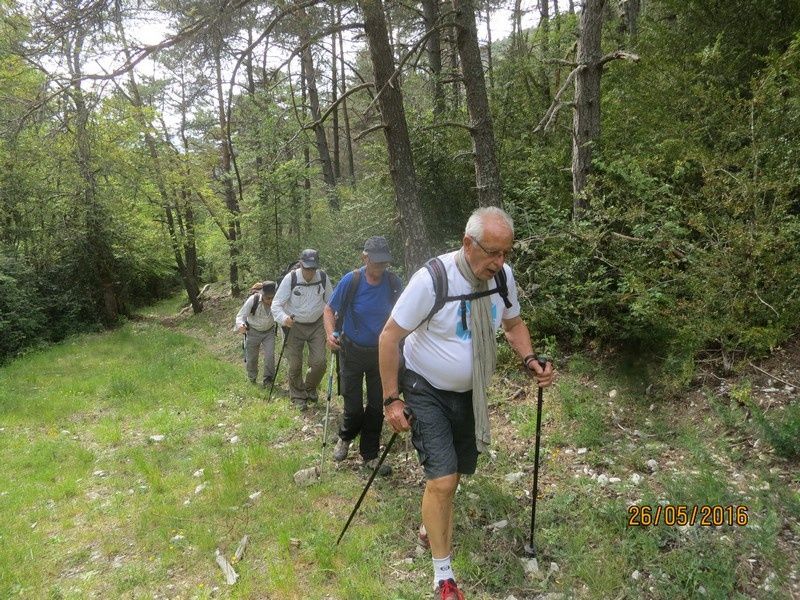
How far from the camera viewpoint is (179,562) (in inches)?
162

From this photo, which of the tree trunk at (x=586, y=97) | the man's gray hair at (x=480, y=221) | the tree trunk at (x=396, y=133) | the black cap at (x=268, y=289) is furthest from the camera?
the black cap at (x=268, y=289)

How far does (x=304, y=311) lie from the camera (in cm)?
712

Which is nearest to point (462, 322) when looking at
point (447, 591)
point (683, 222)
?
point (447, 591)

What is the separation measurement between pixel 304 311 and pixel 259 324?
1.99m

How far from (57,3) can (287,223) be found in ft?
25.7

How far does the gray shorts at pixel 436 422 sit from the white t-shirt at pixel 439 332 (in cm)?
7

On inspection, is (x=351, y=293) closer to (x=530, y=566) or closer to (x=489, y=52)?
(x=530, y=566)

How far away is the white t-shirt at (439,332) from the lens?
3.06m

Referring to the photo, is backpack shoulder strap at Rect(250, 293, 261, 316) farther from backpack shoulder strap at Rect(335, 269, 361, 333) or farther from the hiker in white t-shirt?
the hiker in white t-shirt

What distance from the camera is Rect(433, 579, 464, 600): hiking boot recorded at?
3.06 meters

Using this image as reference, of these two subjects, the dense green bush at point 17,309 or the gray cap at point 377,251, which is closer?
the gray cap at point 377,251

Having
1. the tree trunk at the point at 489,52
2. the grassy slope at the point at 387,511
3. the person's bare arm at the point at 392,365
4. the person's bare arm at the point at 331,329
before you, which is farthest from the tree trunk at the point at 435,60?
the person's bare arm at the point at 392,365

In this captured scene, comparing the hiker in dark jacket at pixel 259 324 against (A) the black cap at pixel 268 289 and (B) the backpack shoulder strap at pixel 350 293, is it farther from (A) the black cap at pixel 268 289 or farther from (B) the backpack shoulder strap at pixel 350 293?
(B) the backpack shoulder strap at pixel 350 293
